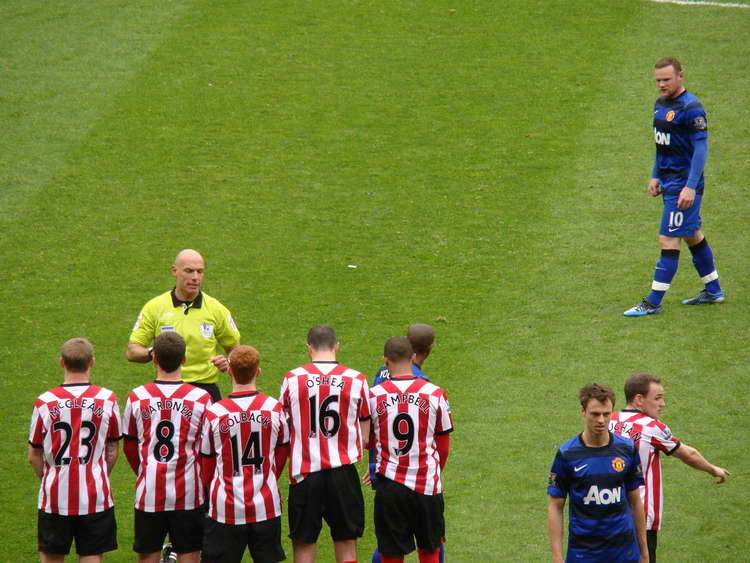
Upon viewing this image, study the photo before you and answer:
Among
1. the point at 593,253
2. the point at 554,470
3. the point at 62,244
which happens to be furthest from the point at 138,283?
the point at 554,470

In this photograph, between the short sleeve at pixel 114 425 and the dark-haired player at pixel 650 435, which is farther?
the short sleeve at pixel 114 425

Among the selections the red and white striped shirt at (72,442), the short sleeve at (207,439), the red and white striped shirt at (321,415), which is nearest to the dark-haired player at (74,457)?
the red and white striped shirt at (72,442)

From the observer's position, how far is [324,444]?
5.88 meters

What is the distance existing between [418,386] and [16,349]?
512 cm

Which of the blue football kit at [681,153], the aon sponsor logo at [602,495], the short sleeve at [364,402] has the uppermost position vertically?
the blue football kit at [681,153]

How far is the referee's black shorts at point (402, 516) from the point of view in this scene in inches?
234

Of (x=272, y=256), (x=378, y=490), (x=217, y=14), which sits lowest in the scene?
(x=378, y=490)

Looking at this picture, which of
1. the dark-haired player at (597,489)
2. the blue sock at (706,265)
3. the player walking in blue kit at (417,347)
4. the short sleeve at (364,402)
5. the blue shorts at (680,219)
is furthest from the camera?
the blue sock at (706,265)

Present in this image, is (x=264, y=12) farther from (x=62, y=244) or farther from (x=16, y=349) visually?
(x=16, y=349)

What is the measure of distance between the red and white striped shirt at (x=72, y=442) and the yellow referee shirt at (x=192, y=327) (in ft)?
3.34

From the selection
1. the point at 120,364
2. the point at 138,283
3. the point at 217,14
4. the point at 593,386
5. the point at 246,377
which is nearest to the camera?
the point at 593,386

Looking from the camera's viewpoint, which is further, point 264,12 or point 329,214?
point 264,12

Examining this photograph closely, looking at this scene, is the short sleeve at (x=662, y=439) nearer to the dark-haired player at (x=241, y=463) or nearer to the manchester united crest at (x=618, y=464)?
the manchester united crest at (x=618, y=464)

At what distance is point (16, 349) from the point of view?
953 cm
